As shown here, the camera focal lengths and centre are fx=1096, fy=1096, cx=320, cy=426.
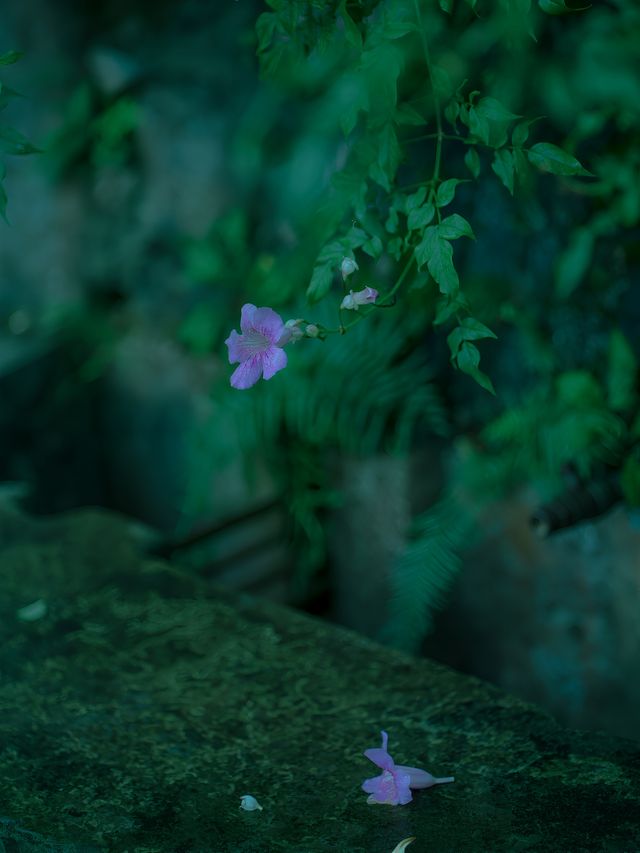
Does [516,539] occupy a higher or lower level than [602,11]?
lower

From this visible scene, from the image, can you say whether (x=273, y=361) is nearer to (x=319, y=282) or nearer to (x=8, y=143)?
(x=319, y=282)

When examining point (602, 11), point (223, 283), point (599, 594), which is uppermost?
point (602, 11)

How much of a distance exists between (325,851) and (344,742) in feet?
1.00

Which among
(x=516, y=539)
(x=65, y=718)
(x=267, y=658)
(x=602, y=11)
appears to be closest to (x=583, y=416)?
(x=516, y=539)

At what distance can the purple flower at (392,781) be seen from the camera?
61.2 inches

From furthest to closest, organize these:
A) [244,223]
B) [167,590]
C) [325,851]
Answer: [244,223]
[167,590]
[325,851]

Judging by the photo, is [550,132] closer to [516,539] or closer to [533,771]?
[516,539]

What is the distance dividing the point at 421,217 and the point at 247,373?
30 cm

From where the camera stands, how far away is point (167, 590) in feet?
7.60

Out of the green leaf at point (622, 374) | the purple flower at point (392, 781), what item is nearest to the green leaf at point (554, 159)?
the purple flower at point (392, 781)

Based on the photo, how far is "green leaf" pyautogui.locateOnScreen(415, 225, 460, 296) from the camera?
52.5 inches

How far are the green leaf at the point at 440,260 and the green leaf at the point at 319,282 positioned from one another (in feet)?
0.42

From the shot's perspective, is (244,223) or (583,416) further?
(244,223)

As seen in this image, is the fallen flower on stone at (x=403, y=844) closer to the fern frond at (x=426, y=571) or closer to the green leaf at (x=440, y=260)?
the green leaf at (x=440, y=260)
